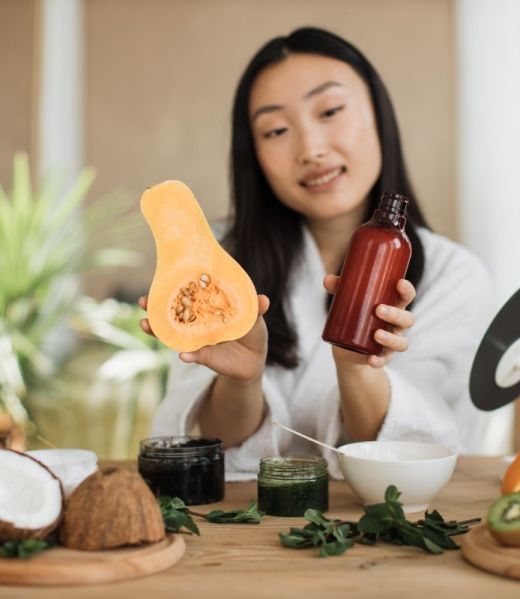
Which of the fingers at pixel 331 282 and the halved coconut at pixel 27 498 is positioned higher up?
the fingers at pixel 331 282

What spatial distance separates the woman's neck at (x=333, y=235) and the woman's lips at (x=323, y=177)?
0.61 ft

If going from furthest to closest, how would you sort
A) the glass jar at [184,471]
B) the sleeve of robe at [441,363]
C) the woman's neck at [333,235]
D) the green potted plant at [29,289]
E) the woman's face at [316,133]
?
1. the green potted plant at [29,289]
2. the woman's neck at [333,235]
3. the woman's face at [316,133]
4. the sleeve of robe at [441,363]
5. the glass jar at [184,471]

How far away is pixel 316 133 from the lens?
5.31 ft

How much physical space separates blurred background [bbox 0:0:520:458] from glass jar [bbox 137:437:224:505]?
1969mm

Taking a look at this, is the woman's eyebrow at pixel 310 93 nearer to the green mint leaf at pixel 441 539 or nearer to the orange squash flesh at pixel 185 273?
the orange squash flesh at pixel 185 273

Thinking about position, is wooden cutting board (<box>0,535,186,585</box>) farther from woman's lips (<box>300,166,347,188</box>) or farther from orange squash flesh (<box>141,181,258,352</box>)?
woman's lips (<box>300,166,347,188</box>)

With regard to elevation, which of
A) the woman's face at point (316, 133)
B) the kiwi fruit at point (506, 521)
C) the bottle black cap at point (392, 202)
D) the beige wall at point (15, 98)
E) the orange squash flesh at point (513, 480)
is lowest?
the kiwi fruit at point (506, 521)

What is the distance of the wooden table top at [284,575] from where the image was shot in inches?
28.0

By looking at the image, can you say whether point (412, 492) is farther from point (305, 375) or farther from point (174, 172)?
point (174, 172)

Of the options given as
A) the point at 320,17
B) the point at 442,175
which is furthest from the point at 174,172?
the point at 442,175

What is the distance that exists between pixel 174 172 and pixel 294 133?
9.48ft

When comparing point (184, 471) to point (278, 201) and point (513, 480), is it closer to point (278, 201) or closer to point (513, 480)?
point (513, 480)

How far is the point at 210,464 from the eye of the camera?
3.61 ft

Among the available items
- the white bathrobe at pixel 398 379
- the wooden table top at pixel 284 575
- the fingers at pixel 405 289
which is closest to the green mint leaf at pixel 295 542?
the wooden table top at pixel 284 575
